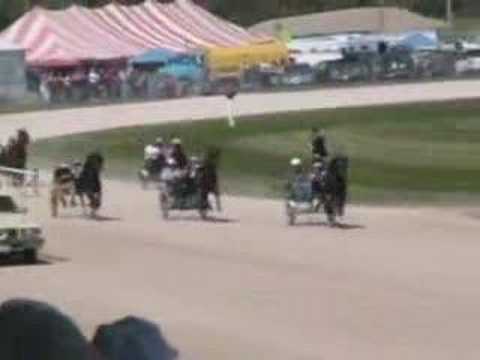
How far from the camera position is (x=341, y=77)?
3258 inches

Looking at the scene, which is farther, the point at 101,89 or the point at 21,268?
the point at 101,89

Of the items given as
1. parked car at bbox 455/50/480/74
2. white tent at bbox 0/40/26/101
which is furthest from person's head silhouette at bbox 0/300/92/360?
parked car at bbox 455/50/480/74

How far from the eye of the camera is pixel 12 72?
74500mm

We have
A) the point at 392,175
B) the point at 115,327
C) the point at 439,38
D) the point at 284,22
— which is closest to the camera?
the point at 115,327

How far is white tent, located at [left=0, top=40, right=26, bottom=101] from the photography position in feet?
240

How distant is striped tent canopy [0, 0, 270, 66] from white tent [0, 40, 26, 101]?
11.4 feet

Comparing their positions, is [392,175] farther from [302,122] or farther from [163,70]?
[163,70]

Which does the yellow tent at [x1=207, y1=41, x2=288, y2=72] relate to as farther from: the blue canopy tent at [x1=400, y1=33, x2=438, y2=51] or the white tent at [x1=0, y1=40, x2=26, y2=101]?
the blue canopy tent at [x1=400, y1=33, x2=438, y2=51]

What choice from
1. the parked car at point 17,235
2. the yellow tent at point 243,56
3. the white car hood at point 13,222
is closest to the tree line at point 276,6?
the yellow tent at point 243,56

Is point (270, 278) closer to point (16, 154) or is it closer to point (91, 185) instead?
point (91, 185)

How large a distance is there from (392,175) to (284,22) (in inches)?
3524

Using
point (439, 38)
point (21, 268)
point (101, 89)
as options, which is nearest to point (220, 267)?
point (21, 268)

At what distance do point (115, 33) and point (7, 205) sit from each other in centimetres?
6140

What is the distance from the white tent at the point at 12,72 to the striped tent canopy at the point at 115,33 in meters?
3.48
